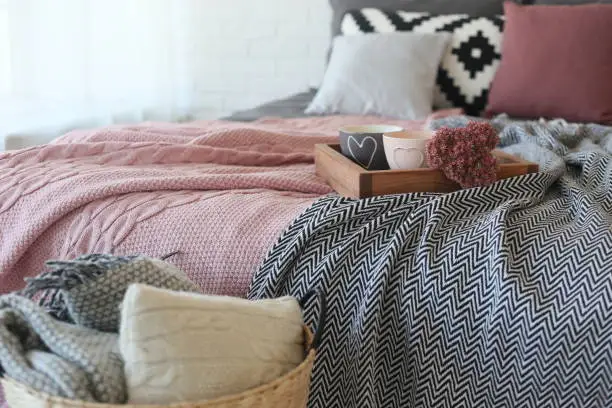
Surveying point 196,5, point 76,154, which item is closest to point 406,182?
point 76,154

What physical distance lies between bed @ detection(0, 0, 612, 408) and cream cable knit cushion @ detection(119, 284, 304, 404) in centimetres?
18

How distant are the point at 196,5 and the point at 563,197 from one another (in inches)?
85.2

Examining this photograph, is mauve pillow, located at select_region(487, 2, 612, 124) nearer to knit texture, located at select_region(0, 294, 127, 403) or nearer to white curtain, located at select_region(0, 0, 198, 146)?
white curtain, located at select_region(0, 0, 198, 146)

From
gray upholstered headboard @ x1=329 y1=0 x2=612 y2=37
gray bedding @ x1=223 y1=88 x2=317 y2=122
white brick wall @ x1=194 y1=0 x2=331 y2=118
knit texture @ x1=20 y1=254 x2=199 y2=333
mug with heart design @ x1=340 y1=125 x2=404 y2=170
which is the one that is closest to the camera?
knit texture @ x1=20 y1=254 x2=199 y2=333

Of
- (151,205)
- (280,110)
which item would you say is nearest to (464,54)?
(280,110)

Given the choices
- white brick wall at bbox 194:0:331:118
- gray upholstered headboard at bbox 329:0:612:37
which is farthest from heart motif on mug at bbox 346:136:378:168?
white brick wall at bbox 194:0:331:118

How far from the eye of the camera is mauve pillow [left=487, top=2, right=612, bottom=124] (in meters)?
2.12

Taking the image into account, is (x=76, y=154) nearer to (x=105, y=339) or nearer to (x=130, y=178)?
(x=130, y=178)

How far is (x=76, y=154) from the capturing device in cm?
149

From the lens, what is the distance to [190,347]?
2.81 ft

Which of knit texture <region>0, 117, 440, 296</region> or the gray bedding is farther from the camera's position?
the gray bedding

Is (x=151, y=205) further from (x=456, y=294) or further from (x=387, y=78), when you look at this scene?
(x=387, y=78)

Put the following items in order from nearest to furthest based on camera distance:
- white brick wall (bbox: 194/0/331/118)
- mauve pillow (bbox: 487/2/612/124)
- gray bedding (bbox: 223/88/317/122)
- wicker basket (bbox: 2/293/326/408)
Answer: wicker basket (bbox: 2/293/326/408), mauve pillow (bbox: 487/2/612/124), gray bedding (bbox: 223/88/317/122), white brick wall (bbox: 194/0/331/118)

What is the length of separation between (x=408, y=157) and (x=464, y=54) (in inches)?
47.3
